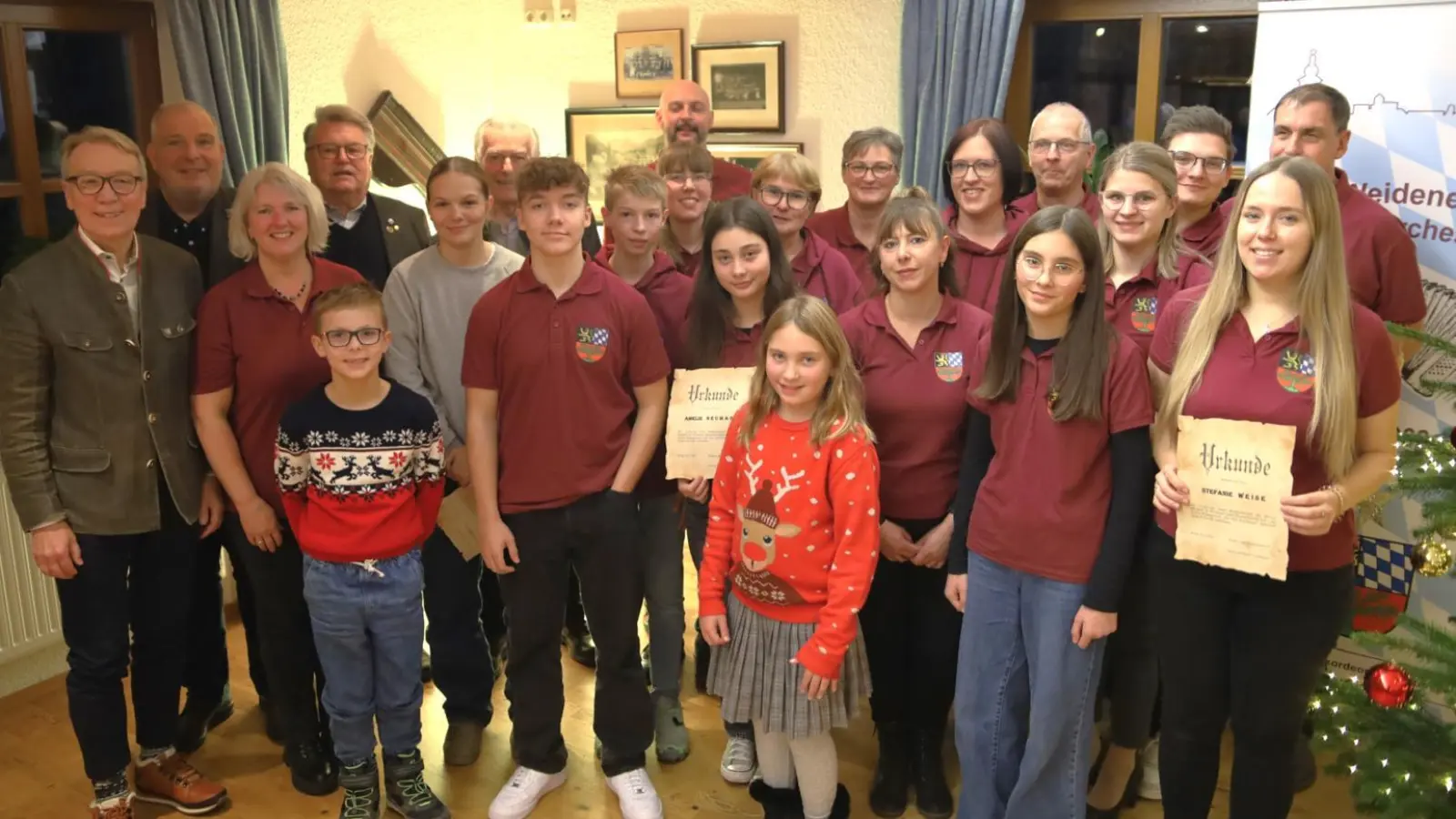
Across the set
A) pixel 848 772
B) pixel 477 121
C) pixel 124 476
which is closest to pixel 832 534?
pixel 848 772

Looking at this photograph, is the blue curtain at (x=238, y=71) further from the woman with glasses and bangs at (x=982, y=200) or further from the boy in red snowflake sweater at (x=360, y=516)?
the woman with glasses and bangs at (x=982, y=200)

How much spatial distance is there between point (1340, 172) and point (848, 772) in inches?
81.2

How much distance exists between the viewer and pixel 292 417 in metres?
2.56

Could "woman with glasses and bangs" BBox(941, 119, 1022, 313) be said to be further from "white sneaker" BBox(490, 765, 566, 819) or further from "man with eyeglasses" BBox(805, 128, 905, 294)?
"white sneaker" BBox(490, 765, 566, 819)

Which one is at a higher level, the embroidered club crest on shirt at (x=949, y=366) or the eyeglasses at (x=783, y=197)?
the eyeglasses at (x=783, y=197)

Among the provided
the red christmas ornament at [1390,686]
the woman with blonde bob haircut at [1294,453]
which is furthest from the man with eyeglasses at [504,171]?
the red christmas ornament at [1390,686]

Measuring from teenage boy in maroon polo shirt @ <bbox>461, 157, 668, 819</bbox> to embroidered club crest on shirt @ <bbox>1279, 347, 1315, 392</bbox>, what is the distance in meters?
1.33

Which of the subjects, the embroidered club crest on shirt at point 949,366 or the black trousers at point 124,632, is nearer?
the embroidered club crest on shirt at point 949,366

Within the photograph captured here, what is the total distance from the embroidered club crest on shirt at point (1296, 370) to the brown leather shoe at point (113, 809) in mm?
2783

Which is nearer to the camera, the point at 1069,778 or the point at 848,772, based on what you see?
the point at 1069,778

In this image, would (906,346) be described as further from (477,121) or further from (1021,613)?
Result: (477,121)

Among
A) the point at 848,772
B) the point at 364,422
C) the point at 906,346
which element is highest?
A: the point at 906,346

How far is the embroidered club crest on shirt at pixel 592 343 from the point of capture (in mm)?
2545

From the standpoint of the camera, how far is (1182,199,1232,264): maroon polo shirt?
112 inches
